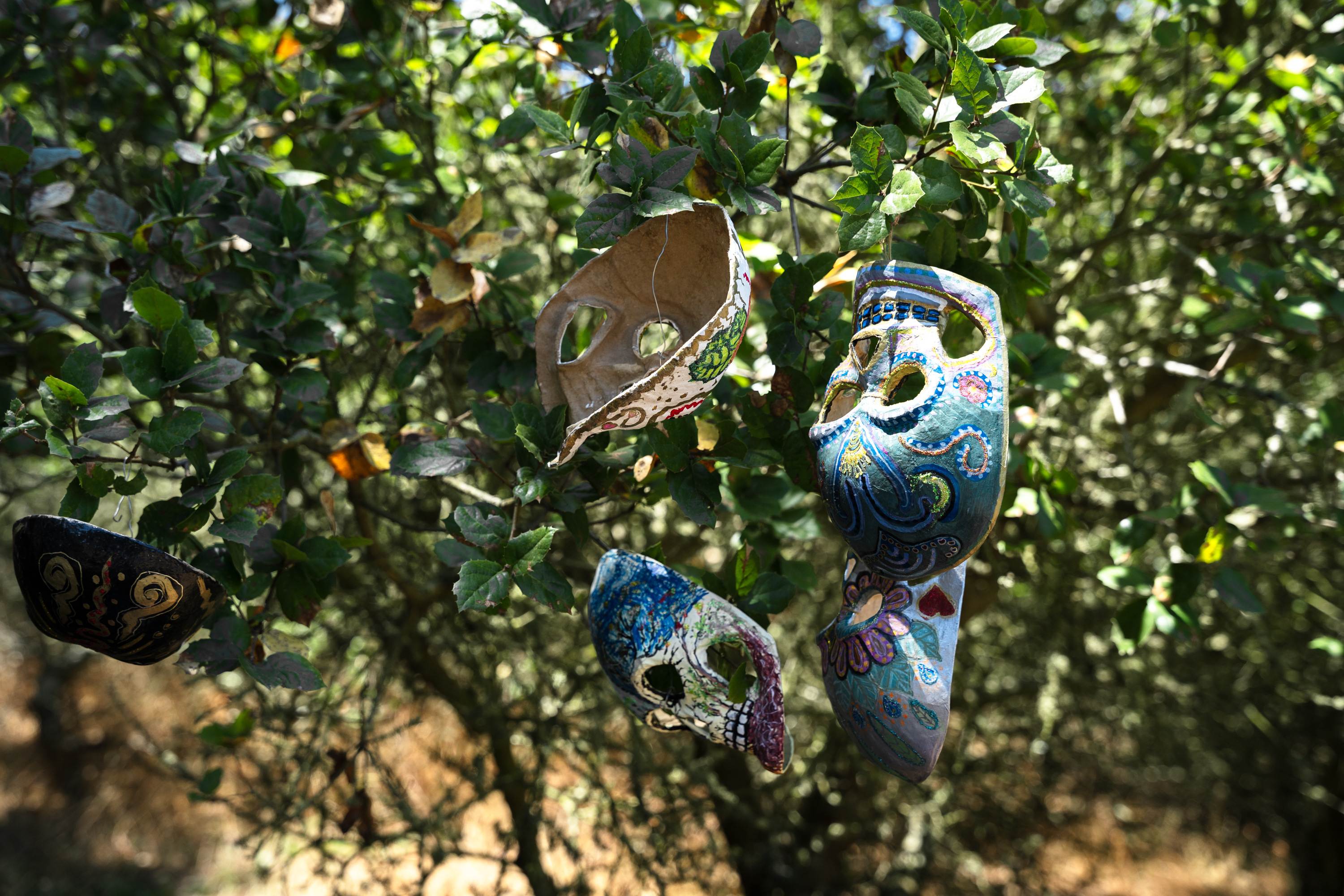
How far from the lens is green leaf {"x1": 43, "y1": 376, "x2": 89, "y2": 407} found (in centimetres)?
107

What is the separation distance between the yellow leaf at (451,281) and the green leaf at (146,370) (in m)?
0.41

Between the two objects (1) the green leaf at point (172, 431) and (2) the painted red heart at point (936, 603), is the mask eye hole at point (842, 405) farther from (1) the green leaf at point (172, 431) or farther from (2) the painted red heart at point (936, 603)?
(1) the green leaf at point (172, 431)

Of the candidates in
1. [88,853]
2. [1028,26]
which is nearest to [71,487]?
A: [1028,26]

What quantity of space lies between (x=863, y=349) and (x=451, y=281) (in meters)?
0.69

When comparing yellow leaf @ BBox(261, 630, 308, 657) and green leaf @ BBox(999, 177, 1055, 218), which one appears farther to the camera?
yellow leaf @ BBox(261, 630, 308, 657)

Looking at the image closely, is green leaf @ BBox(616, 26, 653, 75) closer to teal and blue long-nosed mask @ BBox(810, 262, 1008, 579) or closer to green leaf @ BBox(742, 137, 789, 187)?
green leaf @ BBox(742, 137, 789, 187)

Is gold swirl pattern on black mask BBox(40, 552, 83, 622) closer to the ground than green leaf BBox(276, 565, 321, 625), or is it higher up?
higher up

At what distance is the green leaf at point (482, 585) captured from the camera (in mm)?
1104

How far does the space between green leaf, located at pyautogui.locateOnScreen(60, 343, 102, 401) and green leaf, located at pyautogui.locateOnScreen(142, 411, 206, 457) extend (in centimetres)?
9

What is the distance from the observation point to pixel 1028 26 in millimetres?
1329

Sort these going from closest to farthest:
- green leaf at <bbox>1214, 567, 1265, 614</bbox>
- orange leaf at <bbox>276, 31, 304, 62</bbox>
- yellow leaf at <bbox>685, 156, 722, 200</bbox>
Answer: yellow leaf at <bbox>685, 156, 722, 200</bbox> → green leaf at <bbox>1214, 567, 1265, 614</bbox> → orange leaf at <bbox>276, 31, 304, 62</bbox>

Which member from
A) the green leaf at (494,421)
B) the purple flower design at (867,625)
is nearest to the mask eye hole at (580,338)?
the green leaf at (494,421)

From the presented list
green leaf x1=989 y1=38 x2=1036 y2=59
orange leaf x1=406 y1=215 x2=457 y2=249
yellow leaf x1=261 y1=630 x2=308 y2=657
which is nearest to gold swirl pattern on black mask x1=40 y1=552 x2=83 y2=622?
yellow leaf x1=261 y1=630 x2=308 y2=657

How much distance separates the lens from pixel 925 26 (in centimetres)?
106
